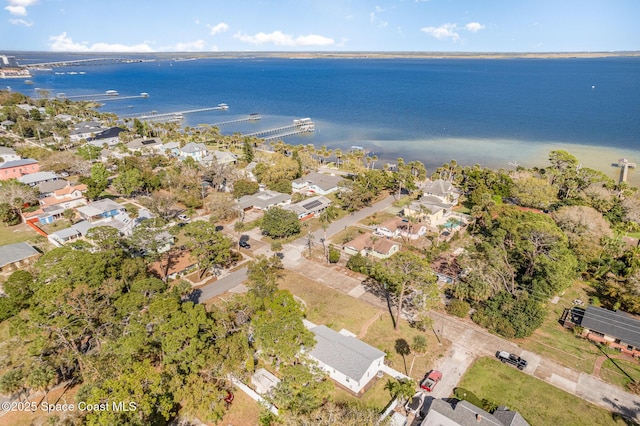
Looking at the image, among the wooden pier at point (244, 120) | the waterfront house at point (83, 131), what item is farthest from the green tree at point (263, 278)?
the wooden pier at point (244, 120)

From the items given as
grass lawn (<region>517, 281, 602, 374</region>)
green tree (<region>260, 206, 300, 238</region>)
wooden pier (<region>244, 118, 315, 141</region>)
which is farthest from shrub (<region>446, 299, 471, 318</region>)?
wooden pier (<region>244, 118, 315, 141</region>)

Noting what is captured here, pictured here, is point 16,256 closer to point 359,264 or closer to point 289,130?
point 359,264

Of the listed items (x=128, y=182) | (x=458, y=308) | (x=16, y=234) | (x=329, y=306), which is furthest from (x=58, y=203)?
(x=458, y=308)

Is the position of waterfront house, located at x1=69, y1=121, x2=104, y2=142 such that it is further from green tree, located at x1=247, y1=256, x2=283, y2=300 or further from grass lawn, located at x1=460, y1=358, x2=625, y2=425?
grass lawn, located at x1=460, y1=358, x2=625, y2=425

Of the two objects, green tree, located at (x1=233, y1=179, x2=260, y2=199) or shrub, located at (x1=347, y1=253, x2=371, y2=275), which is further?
green tree, located at (x1=233, y1=179, x2=260, y2=199)

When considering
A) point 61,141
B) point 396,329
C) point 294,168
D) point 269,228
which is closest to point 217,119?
point 61,141

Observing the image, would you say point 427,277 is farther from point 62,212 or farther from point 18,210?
Result: point 18,210
